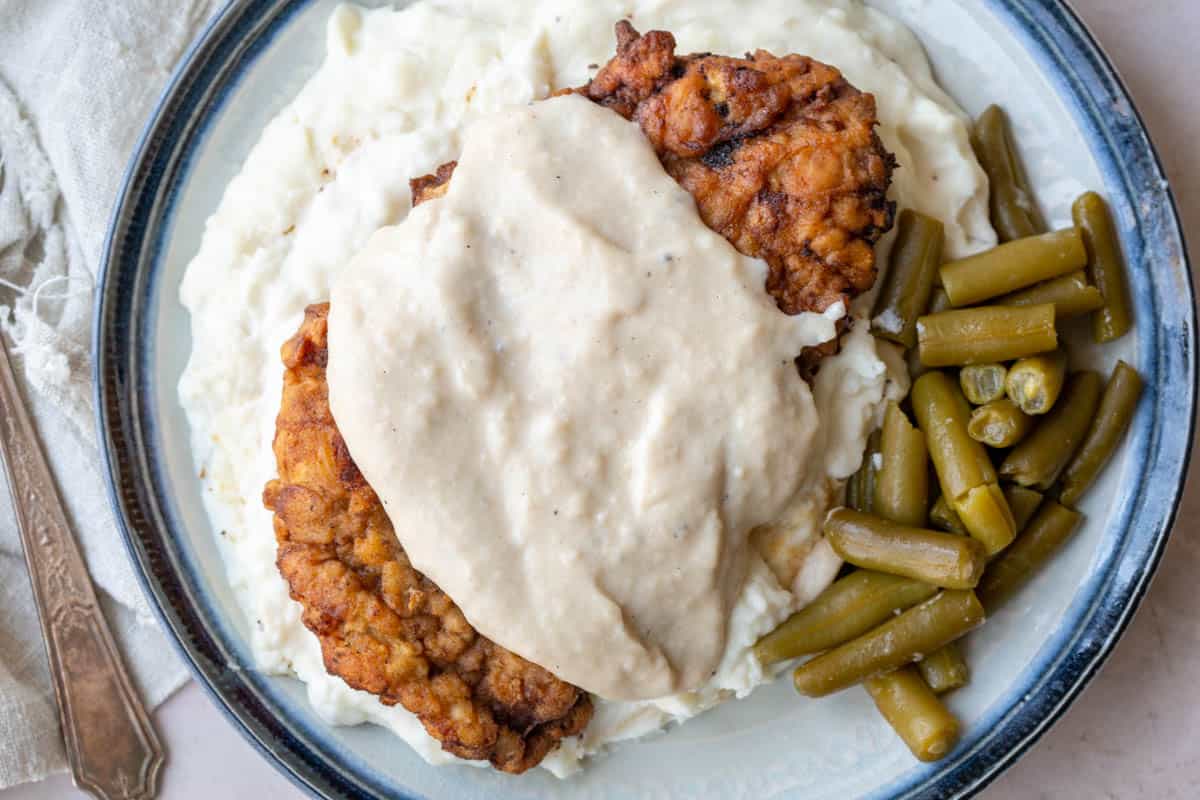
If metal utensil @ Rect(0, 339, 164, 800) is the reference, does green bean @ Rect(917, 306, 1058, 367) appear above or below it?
above

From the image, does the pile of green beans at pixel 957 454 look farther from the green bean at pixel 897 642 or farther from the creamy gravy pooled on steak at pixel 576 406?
the creamy gravy pooled on steak at pixel 576 406

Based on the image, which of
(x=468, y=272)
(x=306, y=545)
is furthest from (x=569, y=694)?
(x=468, y=272)

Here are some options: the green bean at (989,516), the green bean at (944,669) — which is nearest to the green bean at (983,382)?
the green bean at (989,516)

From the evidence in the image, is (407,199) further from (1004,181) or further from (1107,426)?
(1107,426)

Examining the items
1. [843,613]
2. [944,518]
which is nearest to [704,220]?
[944,518]

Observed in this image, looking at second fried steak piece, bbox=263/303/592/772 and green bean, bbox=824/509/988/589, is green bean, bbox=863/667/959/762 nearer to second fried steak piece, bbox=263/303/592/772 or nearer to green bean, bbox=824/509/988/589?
green bean, bbox=824/509/988/589

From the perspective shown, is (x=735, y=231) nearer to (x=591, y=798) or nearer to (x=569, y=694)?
(x=569, y=694)

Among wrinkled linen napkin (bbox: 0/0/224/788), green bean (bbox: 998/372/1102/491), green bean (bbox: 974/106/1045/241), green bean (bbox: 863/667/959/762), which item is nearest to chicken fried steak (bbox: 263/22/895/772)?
green bean (bbox: 974/106/1045/241)

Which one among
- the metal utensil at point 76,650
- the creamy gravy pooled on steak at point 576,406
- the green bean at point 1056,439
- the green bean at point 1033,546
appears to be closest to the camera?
the creamy gravy pooled on steak at point 576,406
